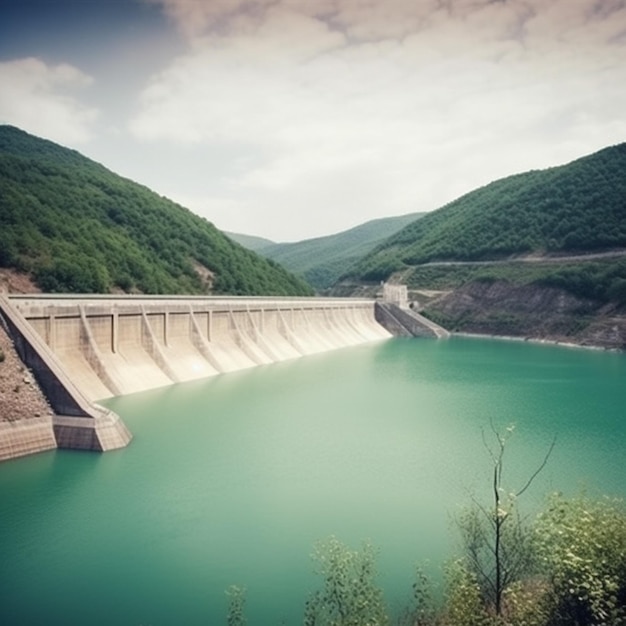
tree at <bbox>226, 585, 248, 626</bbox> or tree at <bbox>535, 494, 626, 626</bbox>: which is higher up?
tree at <bbox>535, 494, 626, 626</bbox>

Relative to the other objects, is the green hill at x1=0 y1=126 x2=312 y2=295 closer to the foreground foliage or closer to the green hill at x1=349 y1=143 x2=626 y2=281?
the green hill at x1=349 y1=143 x2=626 y2=281

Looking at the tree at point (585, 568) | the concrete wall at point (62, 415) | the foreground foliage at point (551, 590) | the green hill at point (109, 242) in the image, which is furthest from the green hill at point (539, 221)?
the tree at point (585, 568)

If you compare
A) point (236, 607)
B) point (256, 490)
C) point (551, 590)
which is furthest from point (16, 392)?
point (551, 590)

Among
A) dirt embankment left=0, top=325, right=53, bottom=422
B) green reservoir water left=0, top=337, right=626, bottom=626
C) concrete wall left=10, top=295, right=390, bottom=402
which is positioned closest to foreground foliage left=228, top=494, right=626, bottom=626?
green reservoir water left=0, top=337, right=626, bottom=626

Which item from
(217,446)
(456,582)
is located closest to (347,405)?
(217,446)

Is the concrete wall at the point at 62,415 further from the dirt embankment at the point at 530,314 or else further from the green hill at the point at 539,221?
the green hill at the point at 539,221

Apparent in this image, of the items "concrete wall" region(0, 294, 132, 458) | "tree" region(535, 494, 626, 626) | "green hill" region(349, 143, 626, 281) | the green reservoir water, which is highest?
"green hill" region(349, 143, 626, 281)

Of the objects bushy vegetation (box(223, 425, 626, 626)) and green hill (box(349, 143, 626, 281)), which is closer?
bushy vegetation (box(223, 425, 626, 626))
